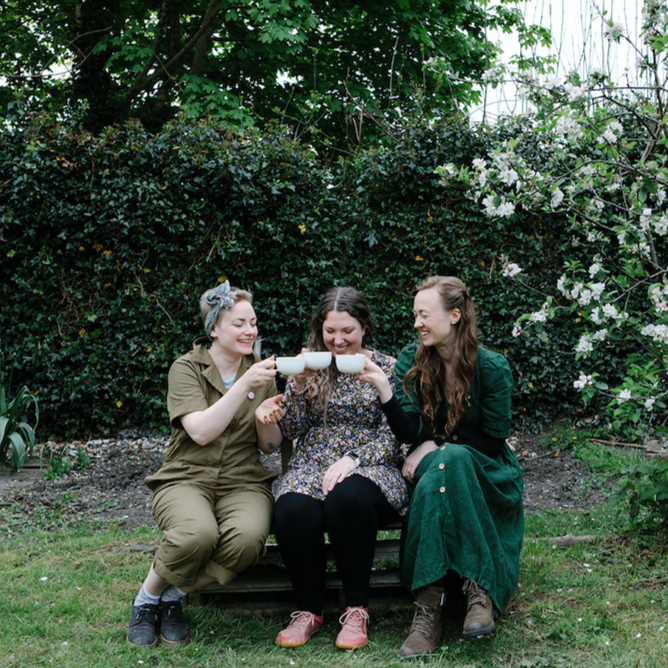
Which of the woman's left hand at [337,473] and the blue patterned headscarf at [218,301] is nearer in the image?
the woman's left hand at [337,473]

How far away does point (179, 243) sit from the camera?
553cm

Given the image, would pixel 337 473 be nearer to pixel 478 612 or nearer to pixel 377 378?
pixel 377 378

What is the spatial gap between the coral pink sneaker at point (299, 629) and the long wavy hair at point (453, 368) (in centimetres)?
96

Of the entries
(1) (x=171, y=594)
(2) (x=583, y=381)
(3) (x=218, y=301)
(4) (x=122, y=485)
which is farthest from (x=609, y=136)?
(4) (x=122, y=485)

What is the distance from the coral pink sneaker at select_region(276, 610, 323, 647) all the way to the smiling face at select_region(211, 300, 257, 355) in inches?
45.0

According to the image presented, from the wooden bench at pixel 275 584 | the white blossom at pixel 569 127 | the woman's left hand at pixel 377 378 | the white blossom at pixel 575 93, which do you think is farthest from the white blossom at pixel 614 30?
the wooden bench at pixel 275 584

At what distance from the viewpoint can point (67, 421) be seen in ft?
18.1

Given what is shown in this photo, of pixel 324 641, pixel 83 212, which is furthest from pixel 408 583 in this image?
pixel 83 212

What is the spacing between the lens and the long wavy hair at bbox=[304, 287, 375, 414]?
2.88 meters

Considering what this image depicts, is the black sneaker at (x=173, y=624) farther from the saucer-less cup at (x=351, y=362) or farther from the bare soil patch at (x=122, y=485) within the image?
the bare soil patch at (x=122, y=485)

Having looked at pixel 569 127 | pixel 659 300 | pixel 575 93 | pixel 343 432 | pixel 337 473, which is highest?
pixel 575 93

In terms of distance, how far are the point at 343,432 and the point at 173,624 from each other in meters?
1.05

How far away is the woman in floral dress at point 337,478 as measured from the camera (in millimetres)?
2576

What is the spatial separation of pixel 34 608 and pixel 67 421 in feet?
9.56
